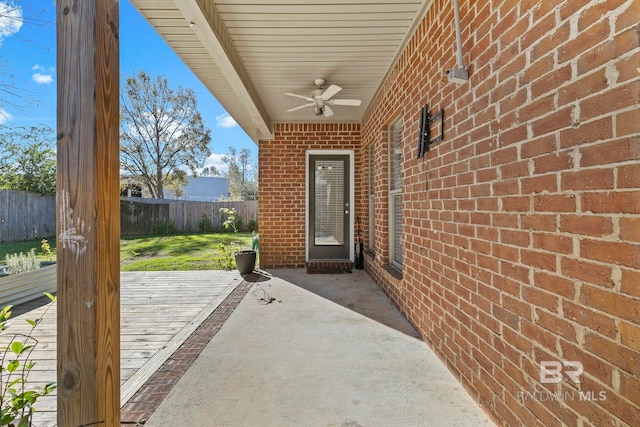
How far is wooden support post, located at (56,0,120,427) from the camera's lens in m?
1.06

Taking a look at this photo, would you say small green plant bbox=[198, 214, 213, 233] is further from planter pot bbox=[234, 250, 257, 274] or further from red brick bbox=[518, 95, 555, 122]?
red brick bbox=[518, 95, 555, 122]

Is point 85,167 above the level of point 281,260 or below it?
above

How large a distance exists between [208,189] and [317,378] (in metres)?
26.3

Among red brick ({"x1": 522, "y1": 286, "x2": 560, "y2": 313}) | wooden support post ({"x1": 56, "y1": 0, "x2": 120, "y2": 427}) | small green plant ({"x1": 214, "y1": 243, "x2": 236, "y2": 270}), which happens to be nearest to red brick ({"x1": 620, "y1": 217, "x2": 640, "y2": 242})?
red brick ({"x1": 522, "y1": 286, "x2": 560, "y2": 313})

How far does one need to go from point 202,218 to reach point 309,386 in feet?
40.1

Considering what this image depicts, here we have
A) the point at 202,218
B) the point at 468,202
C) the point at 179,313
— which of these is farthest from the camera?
the point at 202,218

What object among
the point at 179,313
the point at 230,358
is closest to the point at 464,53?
the point at 230,358

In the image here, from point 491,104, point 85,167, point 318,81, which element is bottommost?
point 85,167

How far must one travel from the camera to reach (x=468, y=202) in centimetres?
189

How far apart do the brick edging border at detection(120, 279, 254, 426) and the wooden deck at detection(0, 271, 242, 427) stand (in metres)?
0.06

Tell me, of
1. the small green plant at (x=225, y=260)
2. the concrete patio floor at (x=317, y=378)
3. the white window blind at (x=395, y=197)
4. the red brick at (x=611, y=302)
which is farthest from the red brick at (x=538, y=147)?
the small green plant at (x=225, y=260)

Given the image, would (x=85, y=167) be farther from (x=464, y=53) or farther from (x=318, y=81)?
(x=318, y=81)

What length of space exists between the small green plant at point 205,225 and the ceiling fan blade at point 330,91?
10.4 metres

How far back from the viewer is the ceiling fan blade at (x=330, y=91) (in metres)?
3.71
